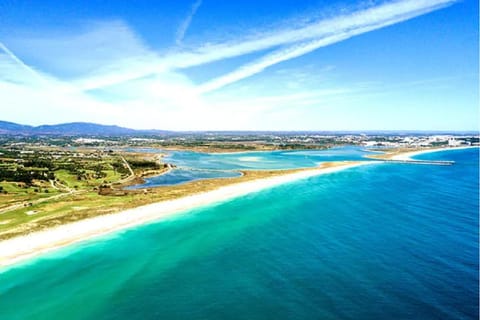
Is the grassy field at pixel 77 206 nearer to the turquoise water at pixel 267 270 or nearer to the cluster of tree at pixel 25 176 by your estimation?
the cluster of tree at pixel 25 176

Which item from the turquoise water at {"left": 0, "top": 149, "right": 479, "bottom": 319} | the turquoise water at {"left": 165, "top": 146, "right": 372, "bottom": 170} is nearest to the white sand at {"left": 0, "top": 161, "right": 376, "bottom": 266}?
the turquoise water at {"left": 0, "top": 149, "right": 479, "bottom": 319}

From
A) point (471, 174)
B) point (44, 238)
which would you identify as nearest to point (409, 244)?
point (44, 238)

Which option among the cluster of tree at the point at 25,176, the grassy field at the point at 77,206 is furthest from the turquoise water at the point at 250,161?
the cluster of tree at the point at 25,176

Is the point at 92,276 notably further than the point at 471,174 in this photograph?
No

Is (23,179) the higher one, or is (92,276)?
(23,179)

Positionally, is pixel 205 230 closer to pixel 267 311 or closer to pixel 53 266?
pixel 53 266

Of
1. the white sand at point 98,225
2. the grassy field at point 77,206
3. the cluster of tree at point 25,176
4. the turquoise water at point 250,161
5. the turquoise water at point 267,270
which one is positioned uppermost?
the cluster of tree at point 25,176
